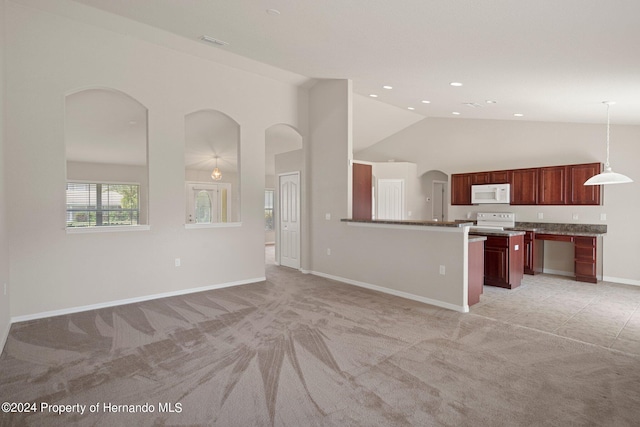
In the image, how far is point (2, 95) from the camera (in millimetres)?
3627

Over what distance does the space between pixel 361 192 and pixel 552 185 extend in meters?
3.72

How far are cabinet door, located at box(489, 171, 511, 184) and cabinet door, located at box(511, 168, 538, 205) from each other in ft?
0.38

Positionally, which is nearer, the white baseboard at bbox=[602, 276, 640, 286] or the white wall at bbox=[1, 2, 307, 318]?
the white wall at bbox=[1, 2, 307, 318]

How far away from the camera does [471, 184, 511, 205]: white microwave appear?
23.5 feet

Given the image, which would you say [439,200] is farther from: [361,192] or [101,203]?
[101,203]

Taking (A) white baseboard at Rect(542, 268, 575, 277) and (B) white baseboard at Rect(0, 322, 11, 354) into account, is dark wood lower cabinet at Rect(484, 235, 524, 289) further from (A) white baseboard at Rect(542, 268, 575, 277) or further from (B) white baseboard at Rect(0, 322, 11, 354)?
(B) white baseboard at Rect(0, 322, 11, 354)

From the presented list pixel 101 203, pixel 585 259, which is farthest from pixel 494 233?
pixel 101 203

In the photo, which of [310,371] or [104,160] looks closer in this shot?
[310,371]

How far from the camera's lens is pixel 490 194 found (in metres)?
7.40

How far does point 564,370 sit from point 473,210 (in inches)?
216

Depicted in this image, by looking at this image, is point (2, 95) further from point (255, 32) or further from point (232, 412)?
point (232, 412)

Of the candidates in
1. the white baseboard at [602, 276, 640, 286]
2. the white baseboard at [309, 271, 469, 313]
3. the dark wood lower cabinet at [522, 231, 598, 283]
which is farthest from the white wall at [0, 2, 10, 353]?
the white baseboard at [602, 276, 640, 286]

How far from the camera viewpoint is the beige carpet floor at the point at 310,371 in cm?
222

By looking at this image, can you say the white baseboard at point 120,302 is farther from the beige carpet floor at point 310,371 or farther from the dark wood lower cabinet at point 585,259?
the dark wood lower cabinet at point 585,259
